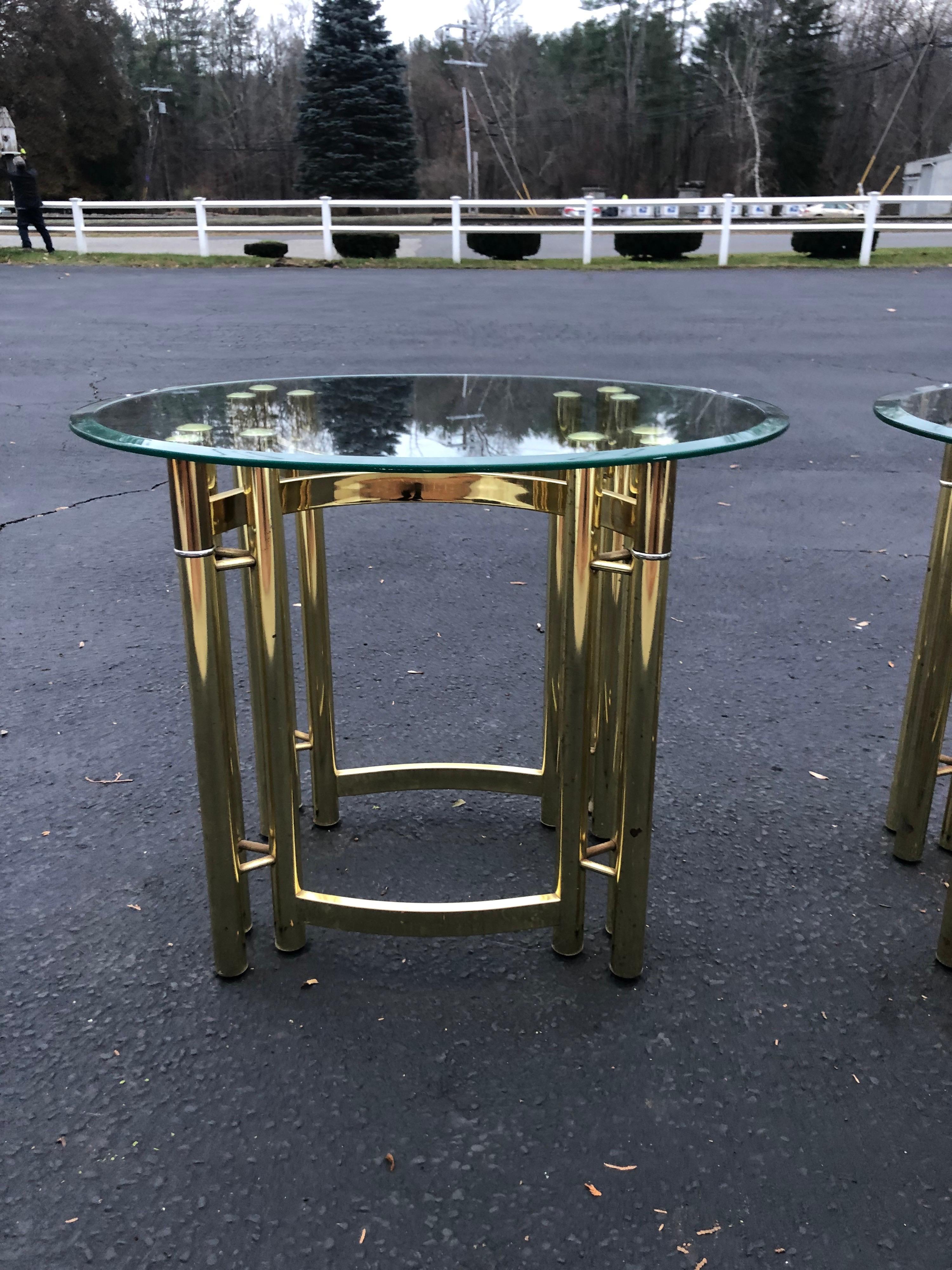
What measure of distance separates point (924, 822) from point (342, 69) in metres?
47.3

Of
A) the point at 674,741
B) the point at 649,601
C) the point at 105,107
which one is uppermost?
the point at 105,107

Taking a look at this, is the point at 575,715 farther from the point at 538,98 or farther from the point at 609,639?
the point at 538,98

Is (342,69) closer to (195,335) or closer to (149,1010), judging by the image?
(195,335)

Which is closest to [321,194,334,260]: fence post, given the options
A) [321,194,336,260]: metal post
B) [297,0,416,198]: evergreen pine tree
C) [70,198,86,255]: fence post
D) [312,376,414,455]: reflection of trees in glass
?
[321,194,336,260]: metal post

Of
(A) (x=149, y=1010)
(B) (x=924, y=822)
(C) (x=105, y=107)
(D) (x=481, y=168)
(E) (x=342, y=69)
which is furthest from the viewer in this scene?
(D) (x=481, y=168)

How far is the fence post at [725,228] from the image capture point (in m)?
17.9

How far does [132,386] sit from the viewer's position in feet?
27.4

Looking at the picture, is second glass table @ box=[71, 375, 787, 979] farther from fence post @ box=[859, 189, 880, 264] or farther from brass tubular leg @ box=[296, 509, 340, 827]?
fence post @ box=[859, 189, 880, 264]

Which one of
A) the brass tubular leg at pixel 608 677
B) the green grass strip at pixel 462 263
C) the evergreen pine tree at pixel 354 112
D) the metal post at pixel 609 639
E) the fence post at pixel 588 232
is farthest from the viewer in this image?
the evergreen pine tree at pixel 354 112

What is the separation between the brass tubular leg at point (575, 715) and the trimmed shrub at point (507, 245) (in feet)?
60.2

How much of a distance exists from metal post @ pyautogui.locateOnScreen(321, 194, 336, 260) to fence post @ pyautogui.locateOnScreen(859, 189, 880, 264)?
29.0ft

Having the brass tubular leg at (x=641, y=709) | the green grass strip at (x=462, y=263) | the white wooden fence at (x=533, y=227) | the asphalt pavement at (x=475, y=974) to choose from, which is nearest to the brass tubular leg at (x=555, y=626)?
the brass tubular leg at (x=641, y=709)

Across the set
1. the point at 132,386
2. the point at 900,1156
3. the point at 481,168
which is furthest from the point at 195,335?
the point at 481,168

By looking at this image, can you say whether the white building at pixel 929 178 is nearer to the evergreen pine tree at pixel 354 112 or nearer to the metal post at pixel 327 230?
the evergreen pine tree at pixel 354 112
